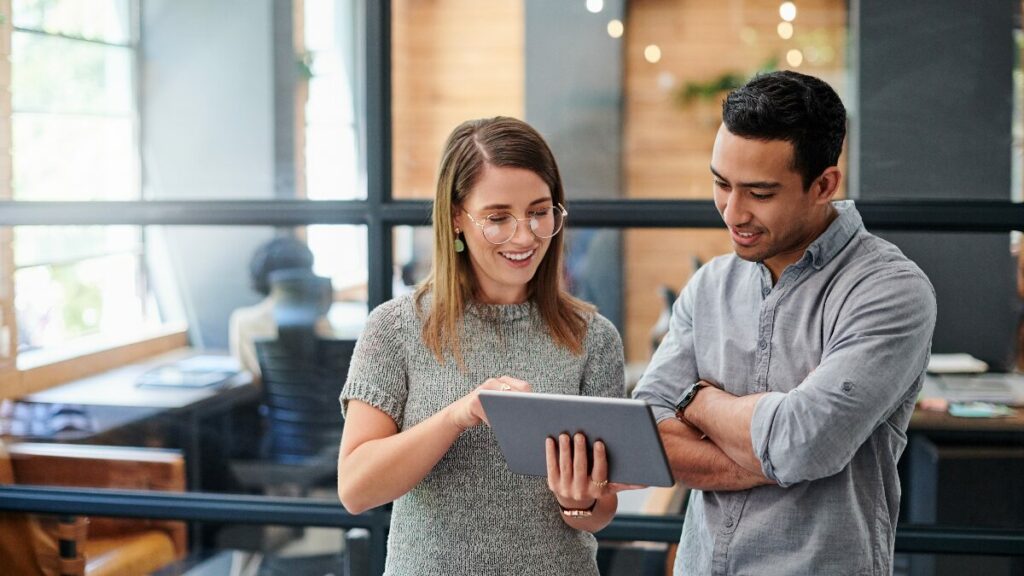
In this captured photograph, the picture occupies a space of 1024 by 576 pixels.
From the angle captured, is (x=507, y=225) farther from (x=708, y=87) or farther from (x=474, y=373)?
(x=708, y=87)

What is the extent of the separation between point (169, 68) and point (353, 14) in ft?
1.89

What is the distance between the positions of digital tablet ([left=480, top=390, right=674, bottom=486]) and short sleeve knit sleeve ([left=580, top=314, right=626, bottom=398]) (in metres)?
0.24

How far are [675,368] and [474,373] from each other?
1.05ft

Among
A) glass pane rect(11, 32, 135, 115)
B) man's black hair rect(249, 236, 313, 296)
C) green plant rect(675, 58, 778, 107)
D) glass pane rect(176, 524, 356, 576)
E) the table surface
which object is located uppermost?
green plant rect(675, 58, 778, 107)

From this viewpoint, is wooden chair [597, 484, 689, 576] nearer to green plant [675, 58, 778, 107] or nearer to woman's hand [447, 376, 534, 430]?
woman's hand [447, 376, 534, 430]

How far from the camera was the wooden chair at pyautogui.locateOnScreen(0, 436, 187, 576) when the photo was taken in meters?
2.55

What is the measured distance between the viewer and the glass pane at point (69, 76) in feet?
8.62

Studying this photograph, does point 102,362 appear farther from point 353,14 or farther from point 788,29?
point 788,29

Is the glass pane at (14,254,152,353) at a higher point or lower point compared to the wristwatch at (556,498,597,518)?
higher

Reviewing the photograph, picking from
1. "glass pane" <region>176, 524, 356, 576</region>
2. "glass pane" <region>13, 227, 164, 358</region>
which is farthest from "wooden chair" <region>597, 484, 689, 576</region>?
"glass pane" <region>13, 227, 164, 358</region>

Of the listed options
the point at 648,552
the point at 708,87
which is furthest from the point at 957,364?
the point at 708,87

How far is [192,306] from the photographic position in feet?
8.82

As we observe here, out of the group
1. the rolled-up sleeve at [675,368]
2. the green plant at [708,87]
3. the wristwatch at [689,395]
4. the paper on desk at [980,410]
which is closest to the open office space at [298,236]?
the paper on desk at [980,410]

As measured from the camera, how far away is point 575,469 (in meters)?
1.39
